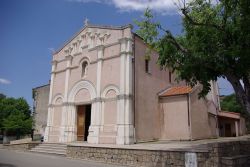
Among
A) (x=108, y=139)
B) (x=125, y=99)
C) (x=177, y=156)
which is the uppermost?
(x=125, y=99)

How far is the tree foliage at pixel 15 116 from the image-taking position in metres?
33.0

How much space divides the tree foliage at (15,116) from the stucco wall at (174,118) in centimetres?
2004

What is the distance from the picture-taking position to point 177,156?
459 inches

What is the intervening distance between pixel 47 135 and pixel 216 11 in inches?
713

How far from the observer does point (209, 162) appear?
1052cm

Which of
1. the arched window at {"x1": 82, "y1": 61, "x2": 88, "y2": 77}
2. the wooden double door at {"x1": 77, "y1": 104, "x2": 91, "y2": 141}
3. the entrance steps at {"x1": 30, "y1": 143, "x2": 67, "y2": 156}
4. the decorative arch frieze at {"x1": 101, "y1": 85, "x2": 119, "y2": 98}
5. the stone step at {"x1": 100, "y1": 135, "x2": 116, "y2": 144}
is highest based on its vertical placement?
the arched window at {"x1": 82, "y1": 61, "x2": 88, "y2": 77}

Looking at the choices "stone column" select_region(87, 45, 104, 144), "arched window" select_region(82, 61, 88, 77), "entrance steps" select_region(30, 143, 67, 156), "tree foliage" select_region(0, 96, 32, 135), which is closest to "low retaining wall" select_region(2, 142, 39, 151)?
"entrance steps" select_region(30, 143, 67, 156)

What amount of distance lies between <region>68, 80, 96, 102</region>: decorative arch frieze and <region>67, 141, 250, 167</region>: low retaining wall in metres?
5.99

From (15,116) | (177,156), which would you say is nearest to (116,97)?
(177,156)

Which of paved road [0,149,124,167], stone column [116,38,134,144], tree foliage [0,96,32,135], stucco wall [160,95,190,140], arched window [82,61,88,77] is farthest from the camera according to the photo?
tree foliage [0,96,32,135]

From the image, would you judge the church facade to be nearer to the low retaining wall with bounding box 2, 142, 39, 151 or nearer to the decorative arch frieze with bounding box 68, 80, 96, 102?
the decorative arch frieze with bounding box 68, 80, 96, 102

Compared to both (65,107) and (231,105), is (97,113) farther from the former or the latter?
(231,105)

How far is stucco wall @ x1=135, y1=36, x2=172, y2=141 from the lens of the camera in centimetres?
1944

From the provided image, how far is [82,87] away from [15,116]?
17310 millimetres
